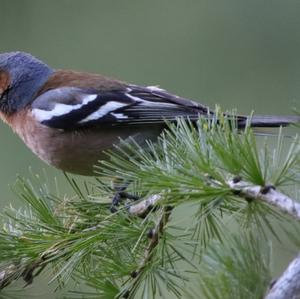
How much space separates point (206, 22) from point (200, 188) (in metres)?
3.38

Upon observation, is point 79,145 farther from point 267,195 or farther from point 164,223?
point 267,195

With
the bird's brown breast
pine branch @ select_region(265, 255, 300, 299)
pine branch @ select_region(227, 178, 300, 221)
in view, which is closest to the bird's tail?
the bird's brown breast

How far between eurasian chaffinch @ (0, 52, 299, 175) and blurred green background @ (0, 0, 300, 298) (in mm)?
1189

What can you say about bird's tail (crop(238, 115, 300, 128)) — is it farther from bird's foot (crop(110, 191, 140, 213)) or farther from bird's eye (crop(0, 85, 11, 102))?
bird's eye (crop(0, 85, 11, 102))

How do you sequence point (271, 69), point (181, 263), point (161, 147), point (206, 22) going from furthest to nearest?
1. point (206, 22)
2. point (271, 69)
3. point (181, 263)
4. point (161, 147)

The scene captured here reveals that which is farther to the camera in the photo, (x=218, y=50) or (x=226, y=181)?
(x=218, y=50)

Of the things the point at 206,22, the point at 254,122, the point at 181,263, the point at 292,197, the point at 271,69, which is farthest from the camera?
the point at 206,22

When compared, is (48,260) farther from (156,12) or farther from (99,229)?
(156,12)

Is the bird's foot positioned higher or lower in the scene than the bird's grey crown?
lower

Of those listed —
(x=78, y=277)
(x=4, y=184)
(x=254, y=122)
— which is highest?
(x=254, y=122)

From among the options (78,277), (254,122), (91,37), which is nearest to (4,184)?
(91,37)

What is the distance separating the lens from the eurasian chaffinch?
3.61 meters

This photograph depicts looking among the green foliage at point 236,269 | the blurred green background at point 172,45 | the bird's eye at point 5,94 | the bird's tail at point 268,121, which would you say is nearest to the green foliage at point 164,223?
the green foliage at point 236,269

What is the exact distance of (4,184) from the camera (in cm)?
536
